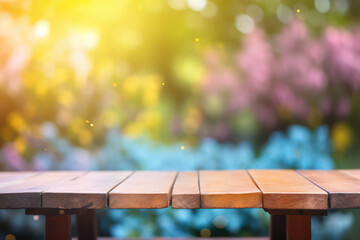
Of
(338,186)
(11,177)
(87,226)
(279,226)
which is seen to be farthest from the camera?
(87,226)

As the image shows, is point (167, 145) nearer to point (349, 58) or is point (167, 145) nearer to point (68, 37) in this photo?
point (68, 37)

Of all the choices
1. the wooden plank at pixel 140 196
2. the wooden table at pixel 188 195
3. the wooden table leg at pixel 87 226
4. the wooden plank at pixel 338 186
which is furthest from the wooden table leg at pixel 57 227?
the wooden plank at pixel 338 186

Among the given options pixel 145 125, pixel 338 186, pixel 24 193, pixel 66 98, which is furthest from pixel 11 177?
pixel 338 186

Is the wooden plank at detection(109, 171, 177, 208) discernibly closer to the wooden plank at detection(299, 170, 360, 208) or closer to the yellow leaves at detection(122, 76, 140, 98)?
the wooden plank at detection(299, 170, 360, 208)

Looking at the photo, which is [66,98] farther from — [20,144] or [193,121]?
[193,121]

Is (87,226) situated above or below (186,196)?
below

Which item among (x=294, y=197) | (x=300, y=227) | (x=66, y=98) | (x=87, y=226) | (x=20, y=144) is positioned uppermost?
(x=66, y=98)

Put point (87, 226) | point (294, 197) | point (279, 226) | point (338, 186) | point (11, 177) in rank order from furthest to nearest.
Result: point (87, 226), point (279, 226), point (11, 177), point (338, 186), point (294, 197)

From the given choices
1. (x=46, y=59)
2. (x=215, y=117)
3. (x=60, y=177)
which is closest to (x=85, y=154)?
(x=60, y=177)
